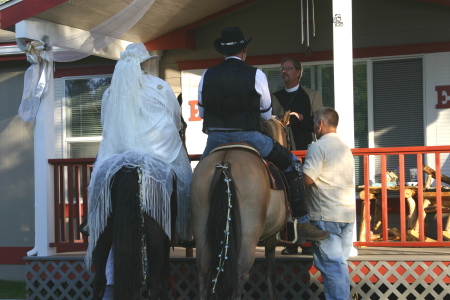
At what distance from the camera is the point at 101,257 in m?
6.25

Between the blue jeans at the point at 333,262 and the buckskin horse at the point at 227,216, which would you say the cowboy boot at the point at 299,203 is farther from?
the buckskin horse at the point at 227,216

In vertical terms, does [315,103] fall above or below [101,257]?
above

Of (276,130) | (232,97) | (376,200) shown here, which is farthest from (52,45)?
(376,200)

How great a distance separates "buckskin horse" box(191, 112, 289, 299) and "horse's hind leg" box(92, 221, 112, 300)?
83cm

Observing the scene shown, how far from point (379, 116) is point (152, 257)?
17.5ft

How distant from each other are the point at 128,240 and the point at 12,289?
5.87 m

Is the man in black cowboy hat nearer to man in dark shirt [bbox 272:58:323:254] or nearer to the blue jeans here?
the blue jeans

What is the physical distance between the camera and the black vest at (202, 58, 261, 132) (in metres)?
6.21

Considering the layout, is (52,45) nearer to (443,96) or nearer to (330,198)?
(330,198)

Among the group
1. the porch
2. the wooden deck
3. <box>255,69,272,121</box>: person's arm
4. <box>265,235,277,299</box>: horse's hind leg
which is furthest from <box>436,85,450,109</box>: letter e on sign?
<box>255,69,272,121</box>: person's arm

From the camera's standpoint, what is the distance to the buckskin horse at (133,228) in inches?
234

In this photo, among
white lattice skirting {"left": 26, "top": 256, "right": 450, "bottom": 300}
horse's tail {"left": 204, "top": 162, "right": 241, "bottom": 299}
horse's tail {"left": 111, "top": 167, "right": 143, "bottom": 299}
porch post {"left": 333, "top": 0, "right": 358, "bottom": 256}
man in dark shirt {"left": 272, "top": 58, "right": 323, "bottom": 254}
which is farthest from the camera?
man in dark shirt {"left": 272, "top": 58, "right": 323, "bottom": 254}

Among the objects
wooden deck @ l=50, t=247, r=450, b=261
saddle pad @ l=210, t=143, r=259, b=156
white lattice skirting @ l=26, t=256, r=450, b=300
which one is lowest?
white lattice skirting @ l=26, t=256, r=450, b=300

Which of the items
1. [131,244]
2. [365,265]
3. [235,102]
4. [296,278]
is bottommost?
[296,278]
